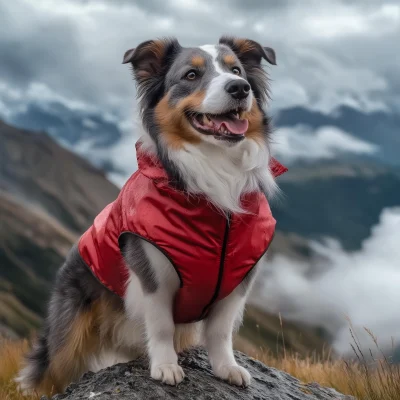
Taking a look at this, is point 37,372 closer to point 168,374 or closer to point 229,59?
point 168,374

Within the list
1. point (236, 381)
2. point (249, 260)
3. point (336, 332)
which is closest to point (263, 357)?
point (236, 381)

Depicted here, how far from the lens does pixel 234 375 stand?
184 inches

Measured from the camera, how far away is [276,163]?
477 cm

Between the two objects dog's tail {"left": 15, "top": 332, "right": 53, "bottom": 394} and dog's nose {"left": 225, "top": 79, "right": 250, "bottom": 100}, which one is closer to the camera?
dog's nose {"left": 225, "top": 79, "right": 250, "bottom": 100}

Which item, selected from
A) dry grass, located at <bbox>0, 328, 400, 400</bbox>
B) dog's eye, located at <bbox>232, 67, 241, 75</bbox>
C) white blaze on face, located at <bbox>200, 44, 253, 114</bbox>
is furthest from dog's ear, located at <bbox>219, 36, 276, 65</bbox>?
dry grass, located at <bbox>0, 328, 400, 400</bbox>

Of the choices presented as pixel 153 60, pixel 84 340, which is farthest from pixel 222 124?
pixel 84 340

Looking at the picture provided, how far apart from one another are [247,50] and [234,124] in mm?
909

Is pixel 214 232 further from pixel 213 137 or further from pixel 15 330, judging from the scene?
pixel 15 330

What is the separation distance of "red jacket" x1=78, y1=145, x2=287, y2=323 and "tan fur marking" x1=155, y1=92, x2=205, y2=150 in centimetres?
21

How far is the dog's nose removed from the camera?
14.0 feet

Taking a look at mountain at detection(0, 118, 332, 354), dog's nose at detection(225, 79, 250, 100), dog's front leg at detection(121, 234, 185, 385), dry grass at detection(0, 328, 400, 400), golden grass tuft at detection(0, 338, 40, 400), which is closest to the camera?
dog's nose at detection(225, 79, 250, 100)

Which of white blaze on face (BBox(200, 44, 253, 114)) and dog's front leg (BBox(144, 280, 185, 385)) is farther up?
white blaze on face (BBox(200, 44, 253, 114))

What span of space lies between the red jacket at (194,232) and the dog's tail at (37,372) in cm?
169

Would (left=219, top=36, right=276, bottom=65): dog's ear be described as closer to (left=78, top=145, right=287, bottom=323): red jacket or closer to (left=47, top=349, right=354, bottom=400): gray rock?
(left=78, top=145, right=287, bottom=323): red jacket
